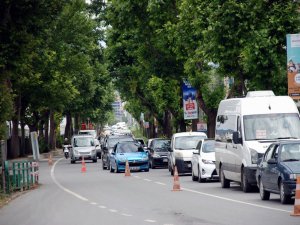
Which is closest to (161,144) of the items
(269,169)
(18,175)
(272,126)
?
(18,175)

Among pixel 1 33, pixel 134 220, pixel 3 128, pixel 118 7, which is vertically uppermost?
pixel 118 7

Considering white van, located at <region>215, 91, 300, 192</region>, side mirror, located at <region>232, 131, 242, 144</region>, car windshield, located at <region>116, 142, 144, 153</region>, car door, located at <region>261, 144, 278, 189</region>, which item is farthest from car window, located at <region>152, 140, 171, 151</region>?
car door, located at <region>261, 144, 278, 189</region>

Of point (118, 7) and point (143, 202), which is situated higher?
point (118, 7)

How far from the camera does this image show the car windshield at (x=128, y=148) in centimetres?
4794

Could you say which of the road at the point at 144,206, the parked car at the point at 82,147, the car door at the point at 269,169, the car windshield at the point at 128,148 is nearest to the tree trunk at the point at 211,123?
the car windshield at the point at 128,148

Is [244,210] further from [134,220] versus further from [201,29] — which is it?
[201,29]

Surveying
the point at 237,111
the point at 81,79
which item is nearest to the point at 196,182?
the point at 237,111

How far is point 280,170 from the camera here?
2289cm

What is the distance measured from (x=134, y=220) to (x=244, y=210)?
122 inches

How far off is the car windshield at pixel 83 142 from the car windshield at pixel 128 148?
17.7 meters

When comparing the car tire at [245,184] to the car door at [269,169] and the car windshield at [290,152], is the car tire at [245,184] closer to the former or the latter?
the car door at [269,169]

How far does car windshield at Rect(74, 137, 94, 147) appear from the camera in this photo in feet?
217

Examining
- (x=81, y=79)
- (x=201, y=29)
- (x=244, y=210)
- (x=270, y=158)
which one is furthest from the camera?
(x=81, y=79)

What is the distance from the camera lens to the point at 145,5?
2169 inches
